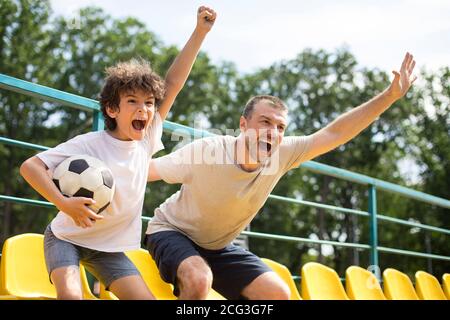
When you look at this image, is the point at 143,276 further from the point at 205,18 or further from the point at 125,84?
the point at 205,18

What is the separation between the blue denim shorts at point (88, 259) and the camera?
2400 millimetres

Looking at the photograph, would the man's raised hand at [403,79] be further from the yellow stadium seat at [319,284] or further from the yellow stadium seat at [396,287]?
the yellow stadium seat at [396,287]

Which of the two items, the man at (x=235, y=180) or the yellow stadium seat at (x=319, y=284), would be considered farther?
the yellow stadium seat at (x=319, y=284)

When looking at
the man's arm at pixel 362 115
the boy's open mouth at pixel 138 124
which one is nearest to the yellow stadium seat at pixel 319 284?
the man's arm at pixel 362 115

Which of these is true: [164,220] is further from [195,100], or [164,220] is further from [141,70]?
[195,100]

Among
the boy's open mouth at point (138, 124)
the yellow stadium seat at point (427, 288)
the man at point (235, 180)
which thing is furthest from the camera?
the yellow stadium seat at point (427, 288)

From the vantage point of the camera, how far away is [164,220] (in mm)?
3016

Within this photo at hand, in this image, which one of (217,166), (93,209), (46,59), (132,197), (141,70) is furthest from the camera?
→ (46,59)

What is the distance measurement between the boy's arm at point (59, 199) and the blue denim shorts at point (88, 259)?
169 mm

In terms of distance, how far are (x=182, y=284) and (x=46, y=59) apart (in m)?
20.8

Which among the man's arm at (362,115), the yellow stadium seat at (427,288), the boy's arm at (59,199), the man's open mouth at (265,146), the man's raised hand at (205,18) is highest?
the man's raised hand at (205,18)

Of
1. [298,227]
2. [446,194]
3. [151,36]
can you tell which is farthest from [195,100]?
[446,194]

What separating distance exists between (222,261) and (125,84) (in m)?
0.96
